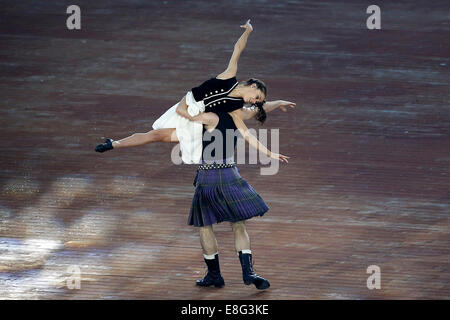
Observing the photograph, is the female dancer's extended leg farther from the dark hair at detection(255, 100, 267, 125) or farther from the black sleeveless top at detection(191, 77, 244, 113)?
the dark hair at detection(255, 100, 267, 125)

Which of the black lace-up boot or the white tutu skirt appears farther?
the black lace-up boot

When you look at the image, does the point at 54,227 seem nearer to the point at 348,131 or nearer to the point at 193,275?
the point at 193,275

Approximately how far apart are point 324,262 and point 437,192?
2221 millimetres

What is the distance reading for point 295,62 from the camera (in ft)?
44.1

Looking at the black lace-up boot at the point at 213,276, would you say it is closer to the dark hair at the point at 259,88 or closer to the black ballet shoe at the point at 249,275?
the black ballet shoe at the point at 249,275

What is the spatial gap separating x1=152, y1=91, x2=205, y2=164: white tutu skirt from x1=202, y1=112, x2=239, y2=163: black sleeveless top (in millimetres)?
47

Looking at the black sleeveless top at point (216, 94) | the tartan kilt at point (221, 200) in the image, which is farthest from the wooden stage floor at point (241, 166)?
the black sleeveless top at point (216, 94)

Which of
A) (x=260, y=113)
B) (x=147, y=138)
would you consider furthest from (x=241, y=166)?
(x=147, y=138)

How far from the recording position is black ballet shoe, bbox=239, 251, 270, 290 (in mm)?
6920

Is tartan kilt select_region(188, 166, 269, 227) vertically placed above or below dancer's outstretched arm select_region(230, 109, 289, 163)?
below

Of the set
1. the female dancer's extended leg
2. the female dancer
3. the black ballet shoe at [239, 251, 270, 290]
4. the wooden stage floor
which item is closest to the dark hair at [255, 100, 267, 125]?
the female dancer

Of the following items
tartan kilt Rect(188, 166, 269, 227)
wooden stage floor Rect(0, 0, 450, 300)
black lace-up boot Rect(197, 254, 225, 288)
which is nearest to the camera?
tartan kilt Rect(188, 166, 269, 227)

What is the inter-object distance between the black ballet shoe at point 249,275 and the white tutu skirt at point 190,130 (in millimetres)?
841

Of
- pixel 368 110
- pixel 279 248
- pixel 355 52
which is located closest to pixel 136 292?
pixel 279 248
